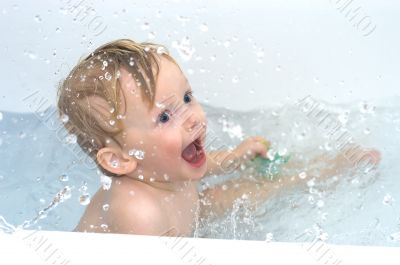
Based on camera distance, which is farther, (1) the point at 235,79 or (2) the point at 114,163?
(1) the point at 235,79

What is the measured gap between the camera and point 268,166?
133cm

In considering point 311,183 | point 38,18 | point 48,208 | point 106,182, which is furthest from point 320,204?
point 38,18

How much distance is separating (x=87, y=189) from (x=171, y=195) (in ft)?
0.83

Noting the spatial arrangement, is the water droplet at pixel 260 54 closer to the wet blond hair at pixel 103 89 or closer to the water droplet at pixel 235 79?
the water droplet at pixel 235 79

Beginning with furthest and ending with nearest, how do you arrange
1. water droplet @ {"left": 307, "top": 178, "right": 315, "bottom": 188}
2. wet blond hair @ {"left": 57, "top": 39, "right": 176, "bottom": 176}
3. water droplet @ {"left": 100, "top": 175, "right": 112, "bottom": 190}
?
water droplet @ {"left": 307, "top": 178, "right": 315, "bottom": 188} → water droplet @ {"left": 100, "top": 175, "right": 112, "bottom": 190} → wet blond hair @ {"left": 57, "top": 39, "right": 176, "bottom": 176}

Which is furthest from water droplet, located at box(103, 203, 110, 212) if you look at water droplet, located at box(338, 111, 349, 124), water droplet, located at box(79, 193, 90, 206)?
water droplet, located at box(338, 111, 349, 124)

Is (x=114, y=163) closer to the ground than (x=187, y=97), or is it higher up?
closer to the ground

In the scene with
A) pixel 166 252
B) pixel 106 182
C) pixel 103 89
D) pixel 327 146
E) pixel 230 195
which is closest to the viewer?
pixel 166 252

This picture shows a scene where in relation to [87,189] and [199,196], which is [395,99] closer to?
[199,196]

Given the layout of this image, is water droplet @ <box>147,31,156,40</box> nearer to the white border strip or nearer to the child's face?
the child's face

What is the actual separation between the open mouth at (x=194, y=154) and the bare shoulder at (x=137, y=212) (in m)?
0.08

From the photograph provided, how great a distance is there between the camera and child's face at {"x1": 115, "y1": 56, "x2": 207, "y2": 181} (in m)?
1.04

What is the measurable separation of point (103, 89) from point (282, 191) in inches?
17.3

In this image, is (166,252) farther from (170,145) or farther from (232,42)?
(232,42)
